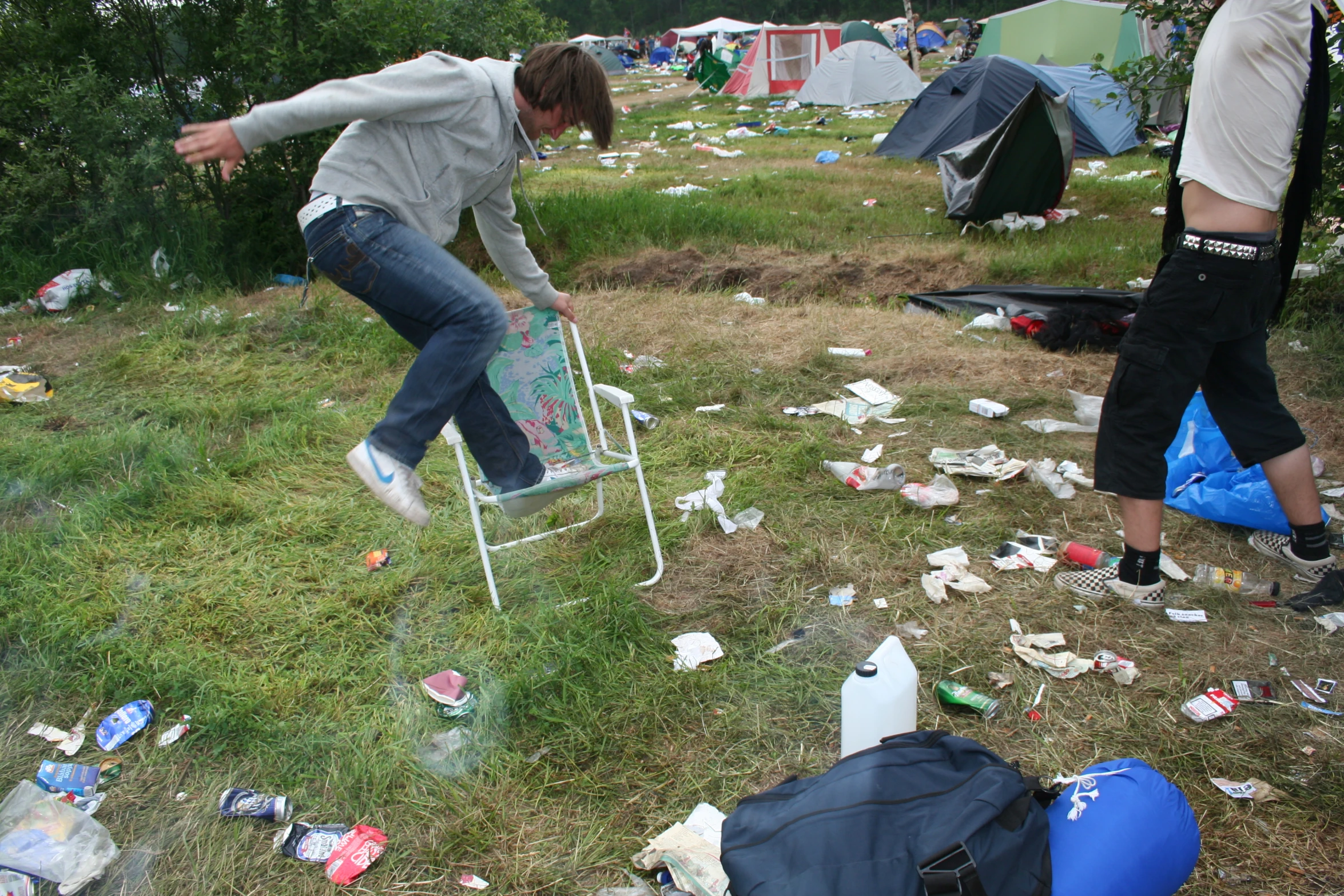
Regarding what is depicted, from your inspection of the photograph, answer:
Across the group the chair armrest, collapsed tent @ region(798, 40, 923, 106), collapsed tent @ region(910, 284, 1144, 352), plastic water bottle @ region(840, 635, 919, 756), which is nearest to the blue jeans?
the chair armrest

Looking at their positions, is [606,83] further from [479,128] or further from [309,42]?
[309,42]

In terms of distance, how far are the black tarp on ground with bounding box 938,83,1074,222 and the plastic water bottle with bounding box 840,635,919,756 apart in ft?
21.8

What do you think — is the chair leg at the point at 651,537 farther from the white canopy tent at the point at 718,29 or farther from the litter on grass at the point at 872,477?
the white canopy tent at the point at 718,29

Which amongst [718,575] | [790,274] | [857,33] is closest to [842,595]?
[718,575]

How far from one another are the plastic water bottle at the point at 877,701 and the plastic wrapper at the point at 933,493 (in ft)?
4.19

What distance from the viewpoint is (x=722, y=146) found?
13852mm

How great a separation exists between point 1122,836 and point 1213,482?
1987 millimetres

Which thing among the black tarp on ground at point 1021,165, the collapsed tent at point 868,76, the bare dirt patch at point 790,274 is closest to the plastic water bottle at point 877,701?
the bare dirt patch at point 790,274

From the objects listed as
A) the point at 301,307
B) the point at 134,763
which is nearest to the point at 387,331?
the point at 301,307

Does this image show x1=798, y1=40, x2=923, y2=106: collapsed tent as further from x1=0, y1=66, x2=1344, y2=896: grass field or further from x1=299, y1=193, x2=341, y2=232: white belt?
x1=299, y1=193, x2=341, y2=232: white belt

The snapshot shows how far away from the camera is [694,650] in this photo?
252cm

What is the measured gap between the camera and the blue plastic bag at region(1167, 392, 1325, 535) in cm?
283

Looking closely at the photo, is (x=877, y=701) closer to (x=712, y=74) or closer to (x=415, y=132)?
(x=415, y=132)

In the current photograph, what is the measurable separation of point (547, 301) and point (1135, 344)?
72.5 inches
